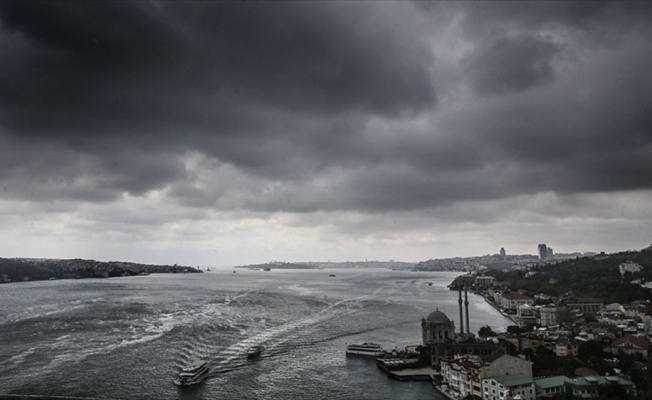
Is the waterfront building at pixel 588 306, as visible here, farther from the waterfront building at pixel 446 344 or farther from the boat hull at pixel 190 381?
the boat hull at pixel 190 381

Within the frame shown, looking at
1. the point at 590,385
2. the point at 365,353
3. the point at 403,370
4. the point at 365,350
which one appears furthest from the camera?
the point at 365,350

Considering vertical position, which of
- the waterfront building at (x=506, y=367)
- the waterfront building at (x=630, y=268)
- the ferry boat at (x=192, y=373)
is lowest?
the ferry boat at (x=192, y=373)

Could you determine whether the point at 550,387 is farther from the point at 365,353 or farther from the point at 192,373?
the point at 192,373

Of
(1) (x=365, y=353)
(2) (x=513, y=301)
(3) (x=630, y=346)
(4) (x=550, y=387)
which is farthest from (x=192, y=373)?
(2) (x=513, y=301)

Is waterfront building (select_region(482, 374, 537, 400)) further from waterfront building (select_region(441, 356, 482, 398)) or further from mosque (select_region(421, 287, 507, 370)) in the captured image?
mosque (select_region(421, 287, 507, 370))

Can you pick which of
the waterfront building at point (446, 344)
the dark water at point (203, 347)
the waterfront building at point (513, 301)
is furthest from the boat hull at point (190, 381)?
the waterfront building at point (513, 301)

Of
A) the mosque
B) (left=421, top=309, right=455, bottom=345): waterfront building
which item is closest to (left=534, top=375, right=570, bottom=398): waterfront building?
the mosque
